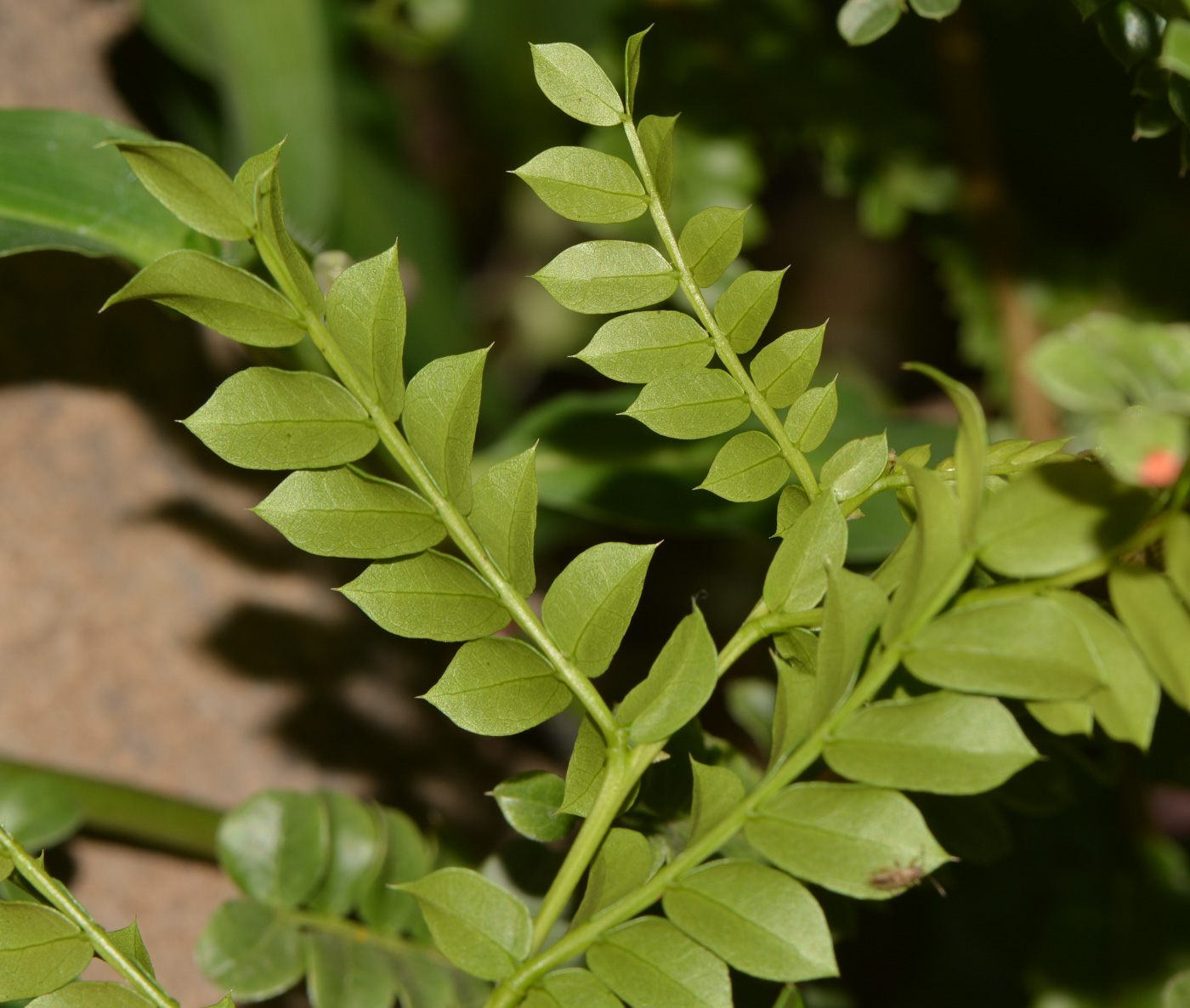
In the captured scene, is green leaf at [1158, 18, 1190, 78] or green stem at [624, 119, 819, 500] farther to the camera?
green stem at [624, 119, 819, 500]

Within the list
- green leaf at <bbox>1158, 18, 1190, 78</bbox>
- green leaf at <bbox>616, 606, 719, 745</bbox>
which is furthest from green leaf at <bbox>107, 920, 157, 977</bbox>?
green leaf at <bbox>1158, 18, 1190, 78</bbox>

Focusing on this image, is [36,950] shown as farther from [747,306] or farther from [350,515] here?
[747,306]

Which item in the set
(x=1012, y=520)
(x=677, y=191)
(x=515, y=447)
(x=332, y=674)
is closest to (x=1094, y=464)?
(x=1012, y=520)

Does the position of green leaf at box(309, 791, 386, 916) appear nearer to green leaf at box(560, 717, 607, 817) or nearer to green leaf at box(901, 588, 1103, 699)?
green leaf at box(560, 717, 607, 817)

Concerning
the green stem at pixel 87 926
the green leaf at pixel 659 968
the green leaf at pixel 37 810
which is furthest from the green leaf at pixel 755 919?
the green leaf at pixel 37 810

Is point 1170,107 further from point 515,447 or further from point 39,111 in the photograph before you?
point 39,111
